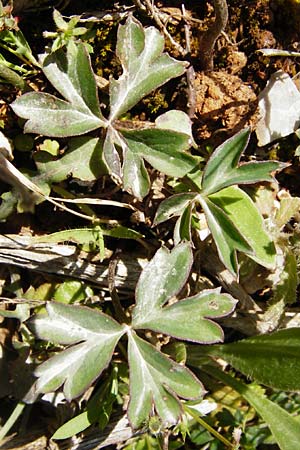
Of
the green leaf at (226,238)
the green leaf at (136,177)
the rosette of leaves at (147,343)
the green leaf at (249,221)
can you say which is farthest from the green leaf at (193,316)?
the green leaf at (136,177)

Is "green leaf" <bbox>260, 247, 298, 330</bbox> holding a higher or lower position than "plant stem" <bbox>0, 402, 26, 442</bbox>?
higher

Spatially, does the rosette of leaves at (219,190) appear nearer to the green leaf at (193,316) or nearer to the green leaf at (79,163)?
the green leaf at (193,316)

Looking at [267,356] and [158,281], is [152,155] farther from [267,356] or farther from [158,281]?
[267,356]

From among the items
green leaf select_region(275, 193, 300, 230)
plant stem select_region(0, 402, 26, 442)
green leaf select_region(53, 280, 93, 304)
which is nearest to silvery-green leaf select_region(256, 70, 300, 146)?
green leaf select_region(275, 193, 300, 230)

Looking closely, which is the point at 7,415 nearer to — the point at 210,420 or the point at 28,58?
the point at 210,420

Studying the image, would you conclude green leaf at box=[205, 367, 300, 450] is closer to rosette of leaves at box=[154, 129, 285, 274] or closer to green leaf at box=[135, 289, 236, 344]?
green leaf at box=[135, 289, 236, 344]

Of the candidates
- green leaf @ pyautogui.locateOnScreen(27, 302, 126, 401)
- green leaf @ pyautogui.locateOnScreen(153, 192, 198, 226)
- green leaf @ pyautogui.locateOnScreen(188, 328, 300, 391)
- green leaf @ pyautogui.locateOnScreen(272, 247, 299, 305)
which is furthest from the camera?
green leaf @ pyautogui.locateOnScreen(272, 247, 299, 305)
